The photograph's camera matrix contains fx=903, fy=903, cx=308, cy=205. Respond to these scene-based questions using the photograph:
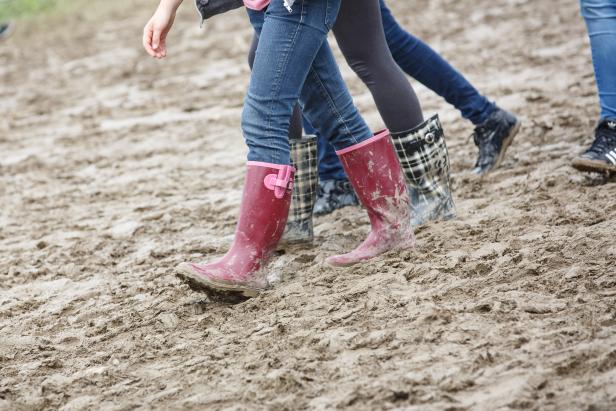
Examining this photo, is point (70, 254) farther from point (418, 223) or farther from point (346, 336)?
point (346, 336)

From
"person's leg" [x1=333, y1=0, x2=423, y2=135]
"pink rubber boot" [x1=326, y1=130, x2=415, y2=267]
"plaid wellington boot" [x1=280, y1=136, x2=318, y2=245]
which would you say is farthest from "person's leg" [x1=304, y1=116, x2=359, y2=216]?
"pink rubber boot" [x1=326, y1=130, x2=415, y2=267]

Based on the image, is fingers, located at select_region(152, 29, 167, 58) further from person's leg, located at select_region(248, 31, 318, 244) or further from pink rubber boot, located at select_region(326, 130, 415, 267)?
pink rubber boot, located at select_region(326, 130, 415, 267)

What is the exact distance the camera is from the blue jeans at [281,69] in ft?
8.80

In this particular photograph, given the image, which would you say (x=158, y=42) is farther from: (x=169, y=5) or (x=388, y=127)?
(x=388, y=127)

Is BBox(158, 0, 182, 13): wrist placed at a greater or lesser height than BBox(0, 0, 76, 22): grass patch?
lesser

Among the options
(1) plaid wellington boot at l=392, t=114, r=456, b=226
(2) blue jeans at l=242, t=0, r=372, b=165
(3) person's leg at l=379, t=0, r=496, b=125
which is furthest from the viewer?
(3) person's leg at l=379, t=0, r=496, b=125

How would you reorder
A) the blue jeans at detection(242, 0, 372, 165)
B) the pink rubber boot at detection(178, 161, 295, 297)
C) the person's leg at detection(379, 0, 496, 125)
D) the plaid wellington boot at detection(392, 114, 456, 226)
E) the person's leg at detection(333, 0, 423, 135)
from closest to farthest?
1. the blue jeans at detection(242, 0, 372, 165)
2. the pink rubber boot at detection(178, 161, 295, 297)
3. the person's leg at detection(333, 0, 423, 135)
4. the plaid wellington boot at detection(392, 114, 456, 226)
5. the person's leg at detection(379, 0, 496, 125)

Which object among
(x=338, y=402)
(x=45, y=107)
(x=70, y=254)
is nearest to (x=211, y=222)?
(x=70, y=254)

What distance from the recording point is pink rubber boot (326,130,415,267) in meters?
3.05

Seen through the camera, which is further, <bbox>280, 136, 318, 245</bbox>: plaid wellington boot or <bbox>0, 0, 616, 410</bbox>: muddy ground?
<bbox>280, 136, 318, 245</bbox>: plaid wellington boot

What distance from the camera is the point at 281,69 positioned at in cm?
271

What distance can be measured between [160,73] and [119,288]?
4.49 m

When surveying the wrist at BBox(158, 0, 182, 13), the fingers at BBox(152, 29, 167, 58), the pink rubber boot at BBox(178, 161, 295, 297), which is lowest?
the pink rubber boot at BBox(178, 161, 295, 297)

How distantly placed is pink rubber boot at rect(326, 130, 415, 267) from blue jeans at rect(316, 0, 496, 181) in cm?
65
